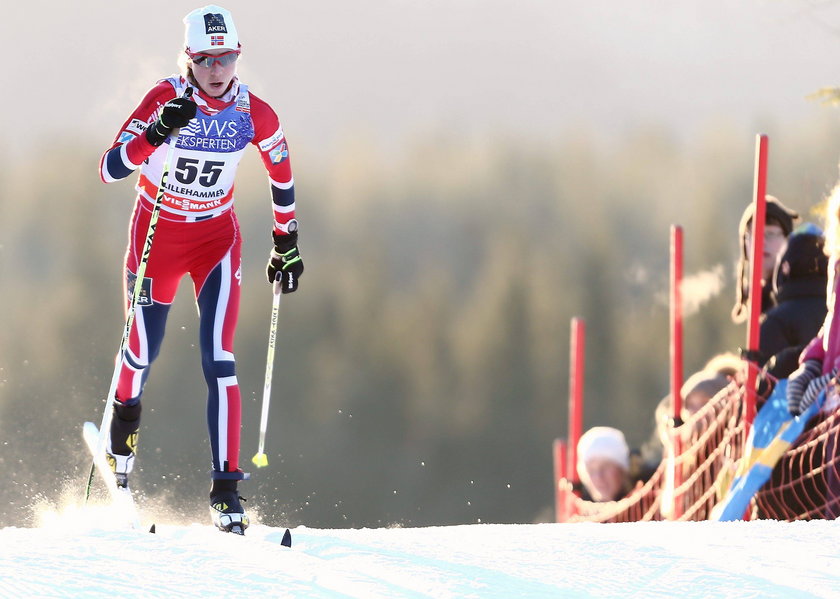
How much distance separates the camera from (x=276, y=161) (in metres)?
4.82

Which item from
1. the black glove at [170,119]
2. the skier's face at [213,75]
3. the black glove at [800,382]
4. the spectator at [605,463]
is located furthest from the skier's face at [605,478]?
the black glove at [170,119]

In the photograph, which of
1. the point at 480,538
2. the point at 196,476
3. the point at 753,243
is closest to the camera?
the point at 480,538

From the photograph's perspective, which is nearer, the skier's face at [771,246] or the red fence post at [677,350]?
the skier's face at [771,246]

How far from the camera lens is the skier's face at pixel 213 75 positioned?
14.5 ft

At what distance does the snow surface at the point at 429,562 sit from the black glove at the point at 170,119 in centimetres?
138

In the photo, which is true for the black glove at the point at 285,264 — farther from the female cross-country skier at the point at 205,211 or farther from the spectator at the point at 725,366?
the spectator at the point at 725,366

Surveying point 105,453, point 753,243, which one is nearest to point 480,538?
point 105,453

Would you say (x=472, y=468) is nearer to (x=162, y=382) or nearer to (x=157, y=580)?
(x=162, y=382)

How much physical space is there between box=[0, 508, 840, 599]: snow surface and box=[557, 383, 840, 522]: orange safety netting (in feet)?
2.89

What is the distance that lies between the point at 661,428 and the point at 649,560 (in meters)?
3.26

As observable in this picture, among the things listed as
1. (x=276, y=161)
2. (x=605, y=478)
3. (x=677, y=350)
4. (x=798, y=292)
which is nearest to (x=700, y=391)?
(x=677, y=350)

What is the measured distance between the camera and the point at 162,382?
28250 mm

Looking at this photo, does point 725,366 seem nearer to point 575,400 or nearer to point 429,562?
point 575,400

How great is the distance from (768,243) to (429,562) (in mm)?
3176
